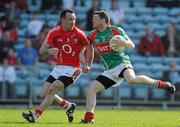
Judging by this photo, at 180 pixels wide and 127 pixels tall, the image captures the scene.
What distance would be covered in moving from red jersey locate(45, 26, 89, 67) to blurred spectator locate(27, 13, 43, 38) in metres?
9.74

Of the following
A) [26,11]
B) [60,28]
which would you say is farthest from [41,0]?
[60,28]

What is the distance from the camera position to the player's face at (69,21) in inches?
567

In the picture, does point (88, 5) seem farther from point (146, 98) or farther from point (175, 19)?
point (146, 98)

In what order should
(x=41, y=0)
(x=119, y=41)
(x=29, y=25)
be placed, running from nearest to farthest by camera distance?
(x=119, y=41)
(x=29, y=25)
(x=41, y=0)

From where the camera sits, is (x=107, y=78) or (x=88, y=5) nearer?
(x=107, y=78)

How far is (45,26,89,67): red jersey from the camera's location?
14625mm

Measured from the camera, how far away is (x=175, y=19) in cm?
2583

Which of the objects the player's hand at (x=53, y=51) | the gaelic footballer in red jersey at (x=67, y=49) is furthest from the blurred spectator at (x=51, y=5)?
the player's hand at (x=53, y=51)

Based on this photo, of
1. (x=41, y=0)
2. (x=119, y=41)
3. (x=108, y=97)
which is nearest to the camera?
(x=119, y=41)

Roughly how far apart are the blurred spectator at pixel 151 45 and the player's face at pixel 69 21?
30.4ft

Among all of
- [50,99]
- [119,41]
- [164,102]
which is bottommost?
[164,102]

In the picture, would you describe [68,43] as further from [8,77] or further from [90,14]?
[90,14]

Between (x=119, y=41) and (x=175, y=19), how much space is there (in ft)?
39.9

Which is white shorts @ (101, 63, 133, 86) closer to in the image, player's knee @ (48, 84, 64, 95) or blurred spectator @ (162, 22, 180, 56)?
player's knee @ (48, 84, 64, 95)
